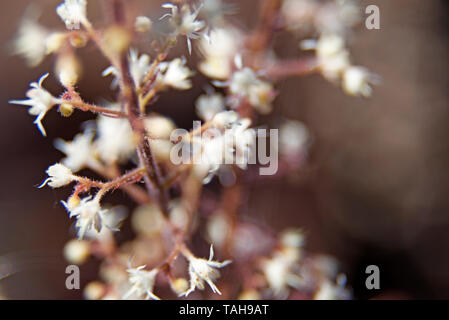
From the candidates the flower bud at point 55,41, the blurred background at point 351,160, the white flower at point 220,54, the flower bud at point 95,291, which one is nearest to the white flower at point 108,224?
the flower bud at point 95,291

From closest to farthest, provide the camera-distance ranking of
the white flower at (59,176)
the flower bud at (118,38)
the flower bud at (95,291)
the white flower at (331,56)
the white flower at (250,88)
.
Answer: the flower bud at (118,38), the white flower at (59,176), the white flower at (250,88), the flower bud at (95,291), the white flower at (331,56)

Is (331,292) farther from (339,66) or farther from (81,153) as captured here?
(81,153)

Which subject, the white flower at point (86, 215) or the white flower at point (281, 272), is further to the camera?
the white flower at point (281, 272)

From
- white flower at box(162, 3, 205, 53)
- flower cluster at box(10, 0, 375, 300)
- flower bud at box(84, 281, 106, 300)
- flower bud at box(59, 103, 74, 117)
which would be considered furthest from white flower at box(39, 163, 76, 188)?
flower bud at box(84, 281, 106, 300)

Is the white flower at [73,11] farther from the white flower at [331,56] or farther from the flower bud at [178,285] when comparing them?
the white flower at [331,56]

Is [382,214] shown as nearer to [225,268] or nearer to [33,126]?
[225,268]

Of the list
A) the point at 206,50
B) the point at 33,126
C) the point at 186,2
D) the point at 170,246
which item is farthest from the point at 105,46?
the point at 33,126
